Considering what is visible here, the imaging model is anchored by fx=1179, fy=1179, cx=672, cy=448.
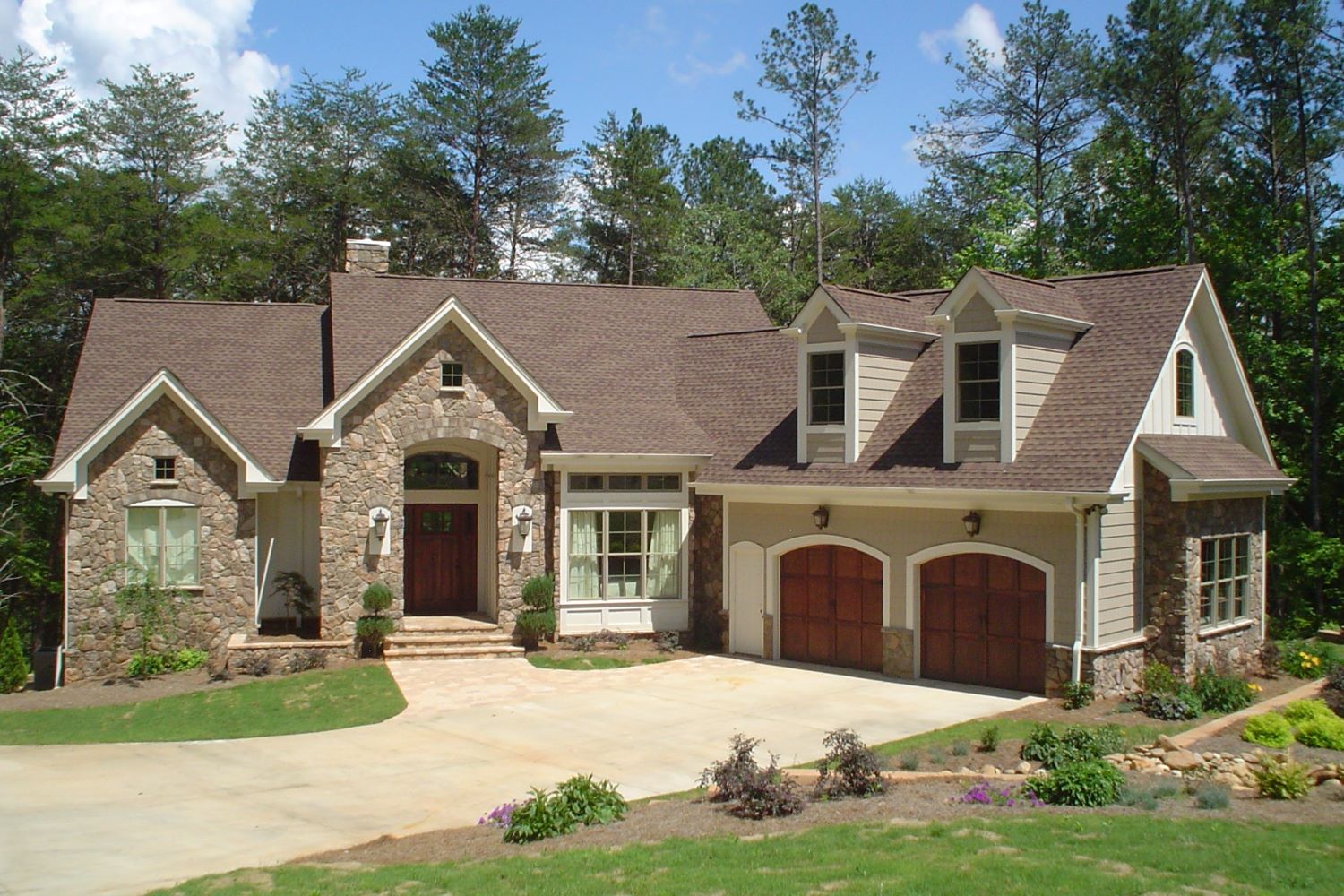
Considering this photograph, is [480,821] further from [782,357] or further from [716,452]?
[782,357]

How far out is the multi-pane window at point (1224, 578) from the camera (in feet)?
61.1

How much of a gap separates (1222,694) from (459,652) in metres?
12.3

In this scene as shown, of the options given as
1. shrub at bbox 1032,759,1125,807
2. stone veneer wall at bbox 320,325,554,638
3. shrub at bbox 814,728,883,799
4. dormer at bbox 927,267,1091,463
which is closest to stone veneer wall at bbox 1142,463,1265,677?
dormer at bbox 927,267,1091,463

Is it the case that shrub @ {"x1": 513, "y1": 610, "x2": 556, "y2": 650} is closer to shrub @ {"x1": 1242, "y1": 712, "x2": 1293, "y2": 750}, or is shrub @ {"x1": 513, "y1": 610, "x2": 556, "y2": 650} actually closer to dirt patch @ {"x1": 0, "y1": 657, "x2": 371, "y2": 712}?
dirt patch @ {"x1": 0, "y1": 657, "x2": 371, "y2": 712}

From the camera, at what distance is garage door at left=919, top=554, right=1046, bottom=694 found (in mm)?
17672

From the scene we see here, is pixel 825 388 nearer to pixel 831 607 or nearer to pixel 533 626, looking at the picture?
pixel 831 607

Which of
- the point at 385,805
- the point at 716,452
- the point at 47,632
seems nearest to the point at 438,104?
the point at 47,632

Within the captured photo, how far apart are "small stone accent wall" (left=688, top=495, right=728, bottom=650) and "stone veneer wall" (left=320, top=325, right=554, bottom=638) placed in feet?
9.29

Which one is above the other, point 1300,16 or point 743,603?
point 1300,16

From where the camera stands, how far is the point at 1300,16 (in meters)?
27.4

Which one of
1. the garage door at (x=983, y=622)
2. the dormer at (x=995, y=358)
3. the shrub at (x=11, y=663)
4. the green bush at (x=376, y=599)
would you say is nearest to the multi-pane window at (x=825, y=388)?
the dormer at (x=995, y=358)

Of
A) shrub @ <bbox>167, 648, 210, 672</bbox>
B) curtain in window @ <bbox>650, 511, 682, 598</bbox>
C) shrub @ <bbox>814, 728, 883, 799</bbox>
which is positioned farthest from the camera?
curtain in window @ <bbox>650, 511, 682, 598</bbox>

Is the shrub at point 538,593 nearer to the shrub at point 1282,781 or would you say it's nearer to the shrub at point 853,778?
the shrub at point 853,778

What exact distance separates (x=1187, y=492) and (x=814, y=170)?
91.6 feet
